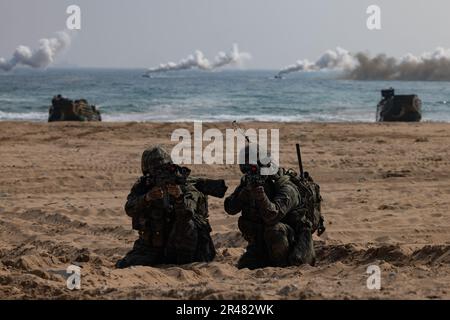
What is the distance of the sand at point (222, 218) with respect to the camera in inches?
238

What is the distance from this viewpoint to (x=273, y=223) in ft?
23.6

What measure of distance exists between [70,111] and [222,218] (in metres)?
15.5

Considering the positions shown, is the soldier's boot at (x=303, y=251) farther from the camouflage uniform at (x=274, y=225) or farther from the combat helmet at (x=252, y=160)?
the combat helmet at (x=252, y=160)

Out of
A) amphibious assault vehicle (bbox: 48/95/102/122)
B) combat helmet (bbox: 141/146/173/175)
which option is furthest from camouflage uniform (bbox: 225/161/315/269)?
amphibious assault vehicle (bbox: 48/95/102/122)

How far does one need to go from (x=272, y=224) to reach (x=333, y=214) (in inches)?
145

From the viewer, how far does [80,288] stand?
607cm

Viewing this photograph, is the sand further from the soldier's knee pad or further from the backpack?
the backpack

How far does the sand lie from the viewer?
605 centimetres

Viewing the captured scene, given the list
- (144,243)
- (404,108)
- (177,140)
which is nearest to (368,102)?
(404,108)

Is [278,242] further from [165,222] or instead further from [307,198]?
[165,222]

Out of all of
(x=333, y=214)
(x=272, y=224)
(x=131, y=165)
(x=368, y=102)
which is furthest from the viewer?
(x=368, y=102)

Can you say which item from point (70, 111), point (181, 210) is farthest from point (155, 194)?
point (70, 111)

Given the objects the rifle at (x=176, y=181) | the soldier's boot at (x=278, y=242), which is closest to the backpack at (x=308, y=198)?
the soldier's boot at (x=278, y=242)
